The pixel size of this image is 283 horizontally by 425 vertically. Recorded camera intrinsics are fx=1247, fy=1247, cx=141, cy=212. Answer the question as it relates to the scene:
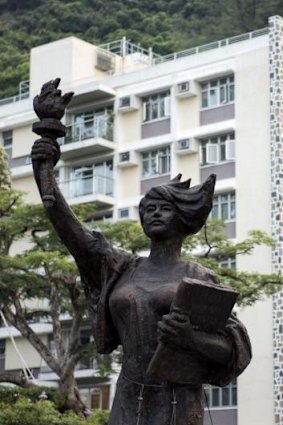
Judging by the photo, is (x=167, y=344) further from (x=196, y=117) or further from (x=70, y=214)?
(x=196, y=117)

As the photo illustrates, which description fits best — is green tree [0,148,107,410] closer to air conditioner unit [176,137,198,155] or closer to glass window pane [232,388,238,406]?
glass window pane [232,388,238,406]

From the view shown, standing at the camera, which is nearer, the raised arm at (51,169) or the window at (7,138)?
the raised arm at (51,169)

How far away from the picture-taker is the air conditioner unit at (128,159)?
156 feet

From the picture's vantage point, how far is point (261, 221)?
42562mm

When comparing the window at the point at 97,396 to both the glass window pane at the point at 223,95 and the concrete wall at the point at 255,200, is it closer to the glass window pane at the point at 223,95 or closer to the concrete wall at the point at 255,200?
the concrete wall at the point at 255,200

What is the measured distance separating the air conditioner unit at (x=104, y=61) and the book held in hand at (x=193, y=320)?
152ft

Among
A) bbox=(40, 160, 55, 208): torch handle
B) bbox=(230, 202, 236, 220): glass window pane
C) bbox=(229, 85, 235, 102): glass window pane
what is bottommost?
bbox=(40, 160, 55, 208): torch handle

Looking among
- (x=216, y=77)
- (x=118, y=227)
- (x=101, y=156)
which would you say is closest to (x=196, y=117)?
(x=216, y=77)

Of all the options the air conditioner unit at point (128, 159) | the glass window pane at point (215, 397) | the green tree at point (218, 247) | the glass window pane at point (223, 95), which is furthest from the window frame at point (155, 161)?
the green tree at point (218, 247)

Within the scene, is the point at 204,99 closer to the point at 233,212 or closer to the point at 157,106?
the point at 157,106

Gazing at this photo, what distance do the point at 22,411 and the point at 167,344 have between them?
823 inches

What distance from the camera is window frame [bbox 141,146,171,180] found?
4666cm

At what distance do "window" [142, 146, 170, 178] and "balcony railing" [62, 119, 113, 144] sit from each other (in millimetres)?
1770

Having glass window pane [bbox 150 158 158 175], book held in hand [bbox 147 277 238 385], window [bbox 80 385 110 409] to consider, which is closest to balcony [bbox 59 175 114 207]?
glass window pane [bbox 150 158 158 175]
